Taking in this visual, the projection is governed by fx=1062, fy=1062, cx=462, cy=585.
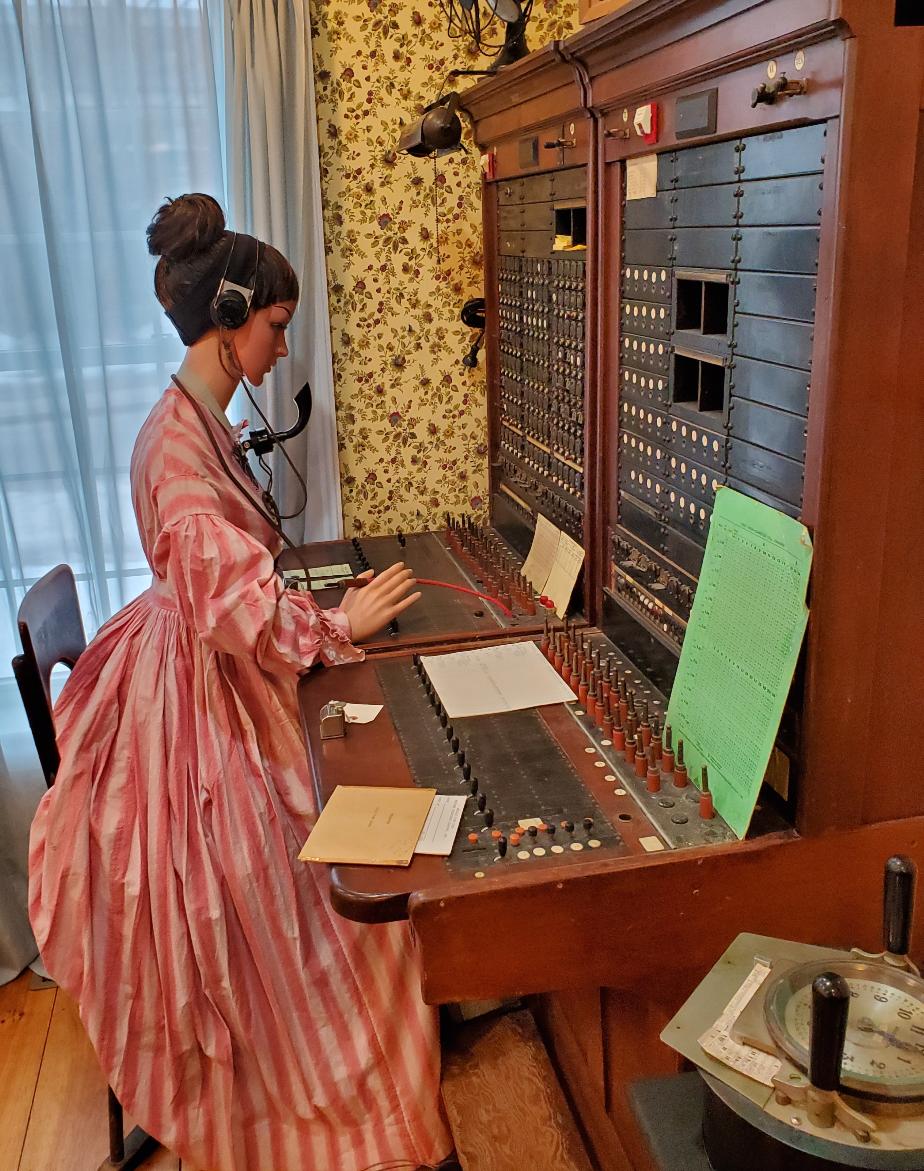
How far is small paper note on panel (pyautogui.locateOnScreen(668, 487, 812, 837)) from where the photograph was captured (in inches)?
45.4

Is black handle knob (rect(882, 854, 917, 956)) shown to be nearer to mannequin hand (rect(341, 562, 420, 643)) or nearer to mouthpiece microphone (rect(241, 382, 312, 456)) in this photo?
mannequin hand (rect(341, 562, 420, 643))

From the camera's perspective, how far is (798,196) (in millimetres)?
1086

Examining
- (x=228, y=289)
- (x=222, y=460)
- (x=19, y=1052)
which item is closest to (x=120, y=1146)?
(x=19, y=1052)

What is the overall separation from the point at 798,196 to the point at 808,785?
63 cm

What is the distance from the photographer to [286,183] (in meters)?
2.28

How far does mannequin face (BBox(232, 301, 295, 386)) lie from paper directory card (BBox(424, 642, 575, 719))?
1.92 ft

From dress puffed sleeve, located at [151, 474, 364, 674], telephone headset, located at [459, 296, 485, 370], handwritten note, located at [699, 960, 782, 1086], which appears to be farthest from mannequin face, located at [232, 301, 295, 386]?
handwritten note, located at [699, 960, 782, 1086]

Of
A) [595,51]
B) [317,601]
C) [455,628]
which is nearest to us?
[595,51]

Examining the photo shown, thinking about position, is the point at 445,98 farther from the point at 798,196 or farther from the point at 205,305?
the point at 798,196

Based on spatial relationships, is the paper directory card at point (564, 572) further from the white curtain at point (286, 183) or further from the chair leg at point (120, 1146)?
the chair leg at point (120, 1146)

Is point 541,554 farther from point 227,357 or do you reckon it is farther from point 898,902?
point 898,902

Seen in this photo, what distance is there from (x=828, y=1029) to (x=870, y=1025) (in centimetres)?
15

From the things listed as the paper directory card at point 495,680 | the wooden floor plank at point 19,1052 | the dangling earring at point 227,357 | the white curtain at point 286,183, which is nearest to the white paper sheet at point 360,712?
the paper directory card at point 495,680

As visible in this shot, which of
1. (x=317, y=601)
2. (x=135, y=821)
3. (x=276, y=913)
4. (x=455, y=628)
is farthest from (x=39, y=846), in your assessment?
(x=455, y=628)
